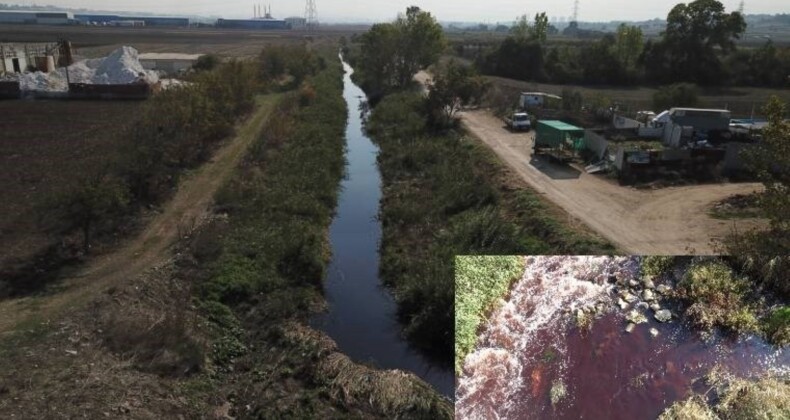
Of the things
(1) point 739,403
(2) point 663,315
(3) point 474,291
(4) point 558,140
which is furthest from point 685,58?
(3) point 474,291

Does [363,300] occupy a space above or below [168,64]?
below

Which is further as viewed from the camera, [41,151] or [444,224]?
[41,151]

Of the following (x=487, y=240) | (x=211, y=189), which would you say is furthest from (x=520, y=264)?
(x=211, y=189)

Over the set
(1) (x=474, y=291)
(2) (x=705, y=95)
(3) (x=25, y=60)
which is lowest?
(1) (x=474, y=291)

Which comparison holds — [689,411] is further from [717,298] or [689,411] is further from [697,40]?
[697,40]

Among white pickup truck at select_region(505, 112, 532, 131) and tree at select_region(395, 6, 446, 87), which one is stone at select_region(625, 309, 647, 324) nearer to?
white pickup truck at select_region(505, 112, 532, 131)

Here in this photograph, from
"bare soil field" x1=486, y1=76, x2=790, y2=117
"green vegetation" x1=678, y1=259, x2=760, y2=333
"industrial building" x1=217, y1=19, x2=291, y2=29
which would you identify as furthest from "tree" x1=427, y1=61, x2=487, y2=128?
"industrial building" x1=217, y1=19, x2=291, y2=29
